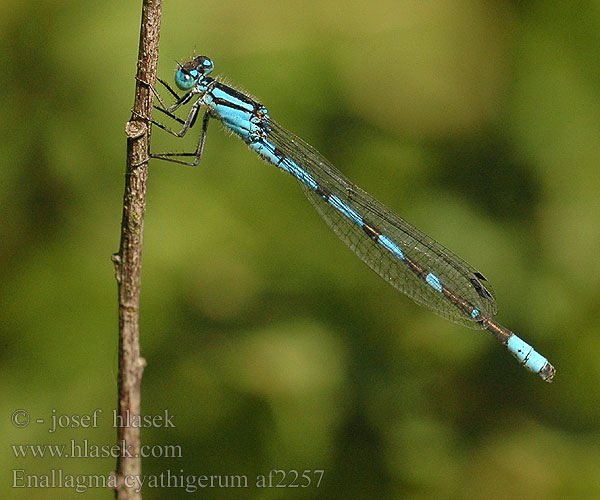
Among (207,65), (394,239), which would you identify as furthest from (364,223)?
(207,65)

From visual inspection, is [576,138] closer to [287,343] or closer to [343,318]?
[343,318]

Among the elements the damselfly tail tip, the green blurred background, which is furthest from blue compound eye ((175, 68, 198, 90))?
the damselfly tail tip

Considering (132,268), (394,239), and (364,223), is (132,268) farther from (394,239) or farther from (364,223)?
(394,239)

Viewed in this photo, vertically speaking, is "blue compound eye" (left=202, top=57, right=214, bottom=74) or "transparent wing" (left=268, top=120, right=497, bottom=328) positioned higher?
"blue compound eye" (left=202, top=57, right=214, bottom=74)

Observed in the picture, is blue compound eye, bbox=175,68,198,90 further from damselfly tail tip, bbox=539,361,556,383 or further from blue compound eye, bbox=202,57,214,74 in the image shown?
damselfly tail tip, bbox=539,361,556,383

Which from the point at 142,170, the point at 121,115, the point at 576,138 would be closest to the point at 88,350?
the point at 121,115
